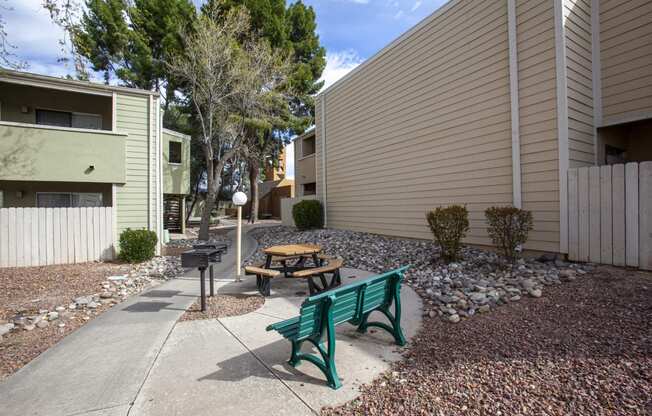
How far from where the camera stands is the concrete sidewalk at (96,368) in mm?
2432

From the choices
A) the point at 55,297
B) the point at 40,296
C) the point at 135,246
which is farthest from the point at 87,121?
the point at 55,297

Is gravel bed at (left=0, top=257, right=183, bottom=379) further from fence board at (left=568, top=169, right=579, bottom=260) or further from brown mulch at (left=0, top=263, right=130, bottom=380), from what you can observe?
fence board at (left=568, top=169, right=579, bottom=260)

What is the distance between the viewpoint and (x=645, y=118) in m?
5.75

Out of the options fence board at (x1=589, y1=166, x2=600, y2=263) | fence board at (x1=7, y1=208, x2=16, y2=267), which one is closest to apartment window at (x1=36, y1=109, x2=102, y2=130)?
fence board at (x1=7, y1=208, x2=16, y2=267)

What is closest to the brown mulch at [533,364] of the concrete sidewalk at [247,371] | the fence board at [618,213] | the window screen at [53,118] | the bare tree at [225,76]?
the concrete sidewalk at [247,371]

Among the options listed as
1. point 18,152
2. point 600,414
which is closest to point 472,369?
point 600,414

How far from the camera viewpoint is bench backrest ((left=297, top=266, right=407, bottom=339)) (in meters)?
2.57

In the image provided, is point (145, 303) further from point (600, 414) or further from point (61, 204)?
point (61, 204)

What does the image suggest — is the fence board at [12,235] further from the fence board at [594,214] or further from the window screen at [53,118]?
the fence board at [594,214]

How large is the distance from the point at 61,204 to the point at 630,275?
15.2 m

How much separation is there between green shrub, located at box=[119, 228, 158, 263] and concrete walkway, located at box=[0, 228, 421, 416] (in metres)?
4.57

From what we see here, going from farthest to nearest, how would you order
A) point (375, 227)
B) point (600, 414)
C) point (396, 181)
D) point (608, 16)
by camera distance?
point (375, 227) → point (396, 181) → point (608, 16) → point (600, 414)

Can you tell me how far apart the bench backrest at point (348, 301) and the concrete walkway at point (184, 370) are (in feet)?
1.48

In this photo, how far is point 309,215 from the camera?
12.9m
